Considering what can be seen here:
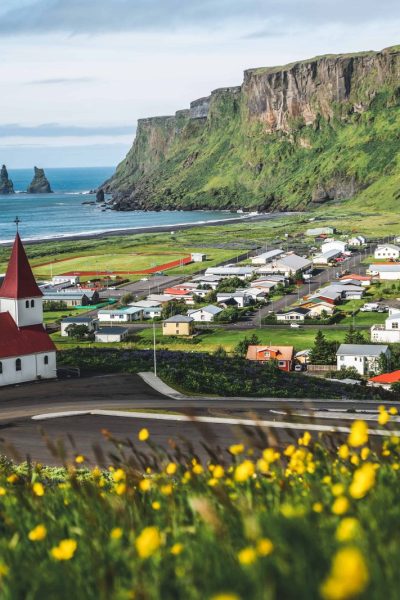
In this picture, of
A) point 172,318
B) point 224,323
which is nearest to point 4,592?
point 172,318

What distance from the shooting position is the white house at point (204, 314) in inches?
3351

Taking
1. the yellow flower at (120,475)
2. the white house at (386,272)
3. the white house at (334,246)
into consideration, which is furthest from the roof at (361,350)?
the white house at (334,246)

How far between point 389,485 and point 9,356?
109ft

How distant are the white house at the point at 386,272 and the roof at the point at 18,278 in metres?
74.4

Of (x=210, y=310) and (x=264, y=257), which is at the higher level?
(x=264, y=257)

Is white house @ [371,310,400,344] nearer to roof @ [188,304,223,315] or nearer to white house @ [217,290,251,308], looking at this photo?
roof @ [188,304,223,315]

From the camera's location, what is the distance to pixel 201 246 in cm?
15988

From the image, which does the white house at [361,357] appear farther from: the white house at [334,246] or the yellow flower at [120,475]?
the white house at [334,246]

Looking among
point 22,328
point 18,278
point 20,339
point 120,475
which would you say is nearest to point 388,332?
point 22,328

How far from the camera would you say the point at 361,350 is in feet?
198

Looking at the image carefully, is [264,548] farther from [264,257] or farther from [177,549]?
[264,257]

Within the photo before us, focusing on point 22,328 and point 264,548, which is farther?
point 22,328

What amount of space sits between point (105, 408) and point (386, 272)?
8207cm

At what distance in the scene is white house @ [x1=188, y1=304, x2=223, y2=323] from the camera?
85.1 metres
